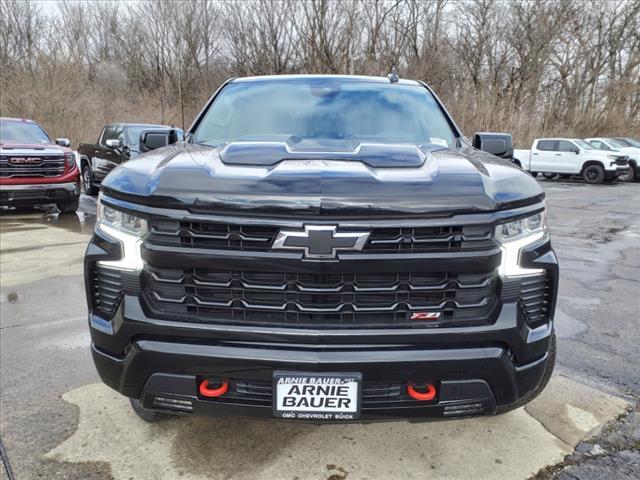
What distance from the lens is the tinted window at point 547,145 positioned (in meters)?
21.2

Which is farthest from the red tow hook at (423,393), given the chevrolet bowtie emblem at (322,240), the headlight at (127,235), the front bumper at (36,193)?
the front bumper at (36,193)

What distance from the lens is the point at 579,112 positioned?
104 feet

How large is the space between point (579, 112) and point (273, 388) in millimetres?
35150

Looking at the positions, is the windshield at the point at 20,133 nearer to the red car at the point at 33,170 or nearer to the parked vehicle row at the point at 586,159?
the red car at the point at 33,170

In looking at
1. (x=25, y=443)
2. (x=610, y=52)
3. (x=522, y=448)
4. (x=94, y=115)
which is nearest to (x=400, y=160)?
(x=522, y=448)

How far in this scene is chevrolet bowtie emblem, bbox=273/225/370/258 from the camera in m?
1.89

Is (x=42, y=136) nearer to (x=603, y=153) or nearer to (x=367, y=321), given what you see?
(x=367, y=321)

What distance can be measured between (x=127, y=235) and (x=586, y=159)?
21.8 metres

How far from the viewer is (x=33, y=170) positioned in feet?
29.7

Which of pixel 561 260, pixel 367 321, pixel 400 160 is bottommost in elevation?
pixel 561 260

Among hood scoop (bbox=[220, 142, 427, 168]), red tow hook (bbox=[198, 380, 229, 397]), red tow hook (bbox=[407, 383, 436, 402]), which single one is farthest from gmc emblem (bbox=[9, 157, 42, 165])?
red tow hook (bbox=[407, 383, 436, 402])

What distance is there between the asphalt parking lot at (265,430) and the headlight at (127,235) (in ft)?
3.43

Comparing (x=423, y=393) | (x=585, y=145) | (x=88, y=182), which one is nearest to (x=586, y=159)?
(x=585, y=145)

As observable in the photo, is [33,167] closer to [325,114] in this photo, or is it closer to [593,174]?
[325,114]
